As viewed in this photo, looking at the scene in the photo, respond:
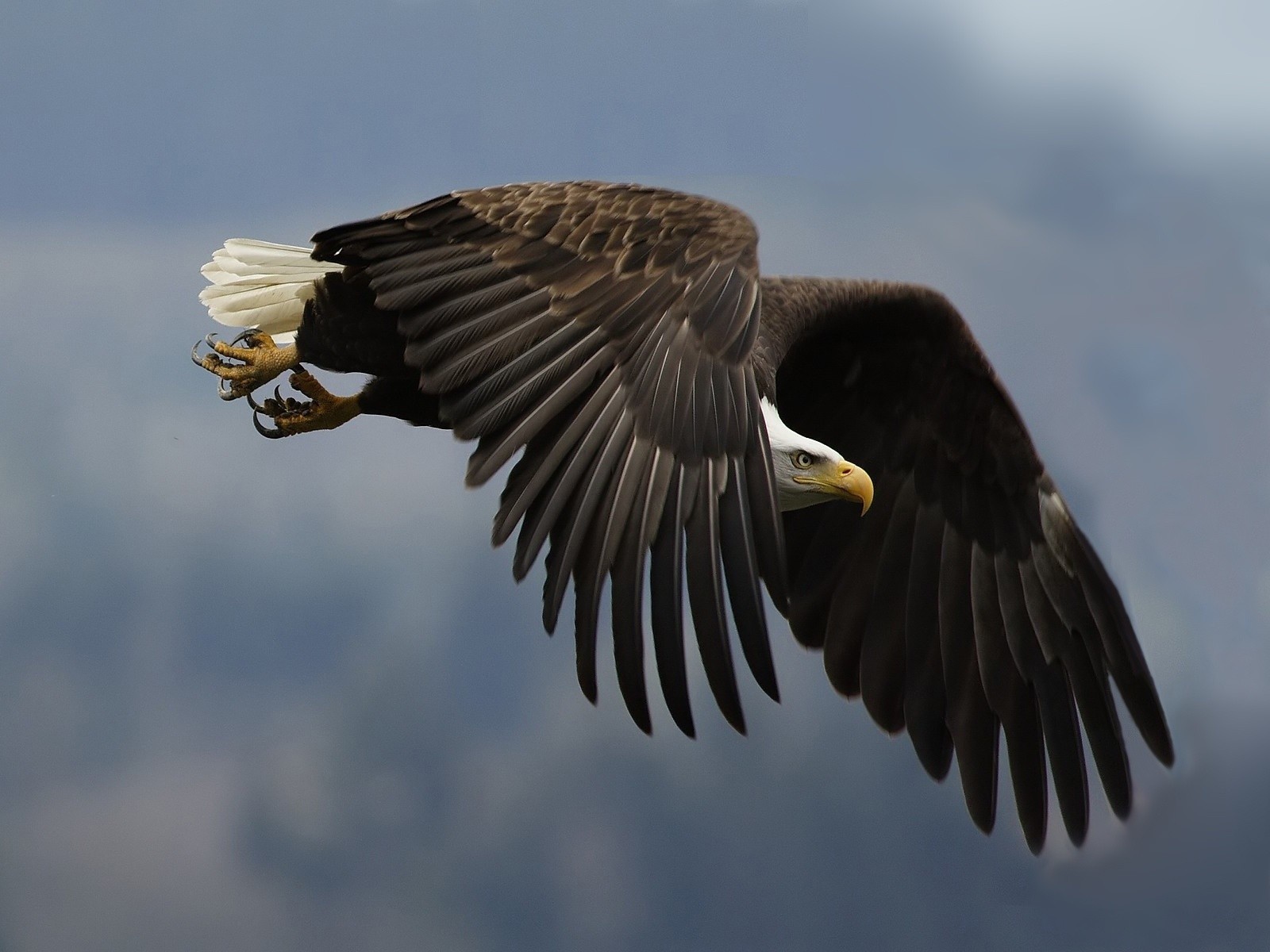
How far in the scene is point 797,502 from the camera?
502 centimetres

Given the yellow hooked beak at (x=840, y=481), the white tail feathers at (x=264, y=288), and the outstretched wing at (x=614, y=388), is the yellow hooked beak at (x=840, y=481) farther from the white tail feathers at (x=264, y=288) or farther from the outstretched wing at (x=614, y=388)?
the white tail feathers at (x=264, y=288)

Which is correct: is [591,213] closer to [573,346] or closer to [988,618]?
[573,346]

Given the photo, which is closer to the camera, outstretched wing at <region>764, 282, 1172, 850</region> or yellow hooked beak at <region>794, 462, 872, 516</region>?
yellow hooked beak at <region>794, 462, 872, 516</region>

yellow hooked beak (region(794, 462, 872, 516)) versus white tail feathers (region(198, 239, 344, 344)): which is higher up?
white tail feathers (region(198, 239, 344, 344))

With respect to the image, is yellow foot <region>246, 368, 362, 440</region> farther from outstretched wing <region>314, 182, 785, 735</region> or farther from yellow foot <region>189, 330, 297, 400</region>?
outstretched wing <region>314, 182, 785, 735</region>

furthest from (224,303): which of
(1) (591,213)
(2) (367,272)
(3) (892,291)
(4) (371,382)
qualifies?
(3) (892,291)

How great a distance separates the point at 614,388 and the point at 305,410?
2.12m

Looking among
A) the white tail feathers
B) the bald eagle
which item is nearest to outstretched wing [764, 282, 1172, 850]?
the bald eagle

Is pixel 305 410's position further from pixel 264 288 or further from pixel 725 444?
pixel 725 444

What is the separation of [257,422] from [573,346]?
85.7 inches

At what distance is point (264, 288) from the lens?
5930 millimetres

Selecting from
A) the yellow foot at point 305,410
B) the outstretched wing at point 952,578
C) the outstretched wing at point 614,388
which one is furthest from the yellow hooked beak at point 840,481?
the yellow foot at point 305,410

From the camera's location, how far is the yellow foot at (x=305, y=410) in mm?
5594

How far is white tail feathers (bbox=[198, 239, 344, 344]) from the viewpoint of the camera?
5.87 meters
